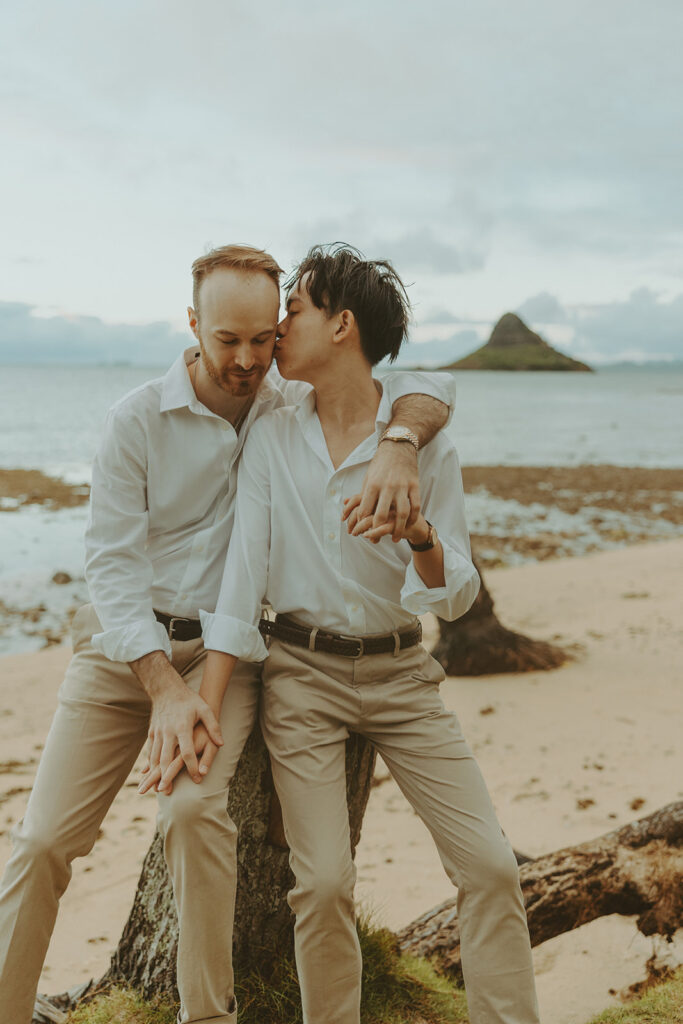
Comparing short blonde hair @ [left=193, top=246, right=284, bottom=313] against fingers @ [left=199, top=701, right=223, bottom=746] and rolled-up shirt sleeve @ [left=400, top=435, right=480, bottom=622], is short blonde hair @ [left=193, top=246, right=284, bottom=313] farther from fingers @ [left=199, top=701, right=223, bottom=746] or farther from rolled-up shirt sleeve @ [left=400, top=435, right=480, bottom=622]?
fingers @ [left=199, top=701, right=223, bottom=746]

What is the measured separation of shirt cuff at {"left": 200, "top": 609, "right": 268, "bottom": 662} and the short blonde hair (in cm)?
121

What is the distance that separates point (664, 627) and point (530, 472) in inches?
673

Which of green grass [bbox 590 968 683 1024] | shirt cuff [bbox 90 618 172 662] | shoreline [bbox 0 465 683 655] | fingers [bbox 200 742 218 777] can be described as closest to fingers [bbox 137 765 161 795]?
fingers [bbox 200 742 218 777]

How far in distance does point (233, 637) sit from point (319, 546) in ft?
1.52

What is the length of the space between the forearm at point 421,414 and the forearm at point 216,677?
3.16ft

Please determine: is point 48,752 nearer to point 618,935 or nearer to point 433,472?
point 433,472

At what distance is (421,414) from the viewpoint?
10.5ft

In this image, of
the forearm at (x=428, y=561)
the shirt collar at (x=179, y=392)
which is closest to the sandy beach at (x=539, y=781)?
the forearm at (x=428, y=561)

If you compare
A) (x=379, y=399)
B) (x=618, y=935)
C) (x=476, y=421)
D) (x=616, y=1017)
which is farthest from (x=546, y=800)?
(x=476, y=421)

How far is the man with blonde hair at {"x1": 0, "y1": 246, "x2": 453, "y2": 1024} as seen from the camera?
2.57 m

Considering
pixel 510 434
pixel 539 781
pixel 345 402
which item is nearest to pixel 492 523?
pixel 539 781

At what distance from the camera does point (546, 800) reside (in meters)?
5.95

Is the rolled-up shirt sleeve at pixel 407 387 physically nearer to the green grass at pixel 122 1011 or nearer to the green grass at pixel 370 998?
the green grass at pixel 370 998

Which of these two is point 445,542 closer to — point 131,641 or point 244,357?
point 244,357
